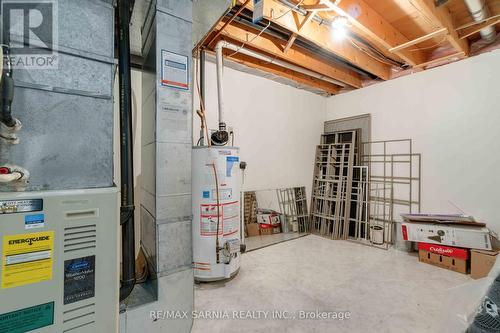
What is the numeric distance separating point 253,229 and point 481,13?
3.80 metres

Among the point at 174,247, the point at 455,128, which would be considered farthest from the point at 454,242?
the point at 174,247

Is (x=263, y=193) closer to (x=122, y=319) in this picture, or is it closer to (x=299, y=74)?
(x=299, y=74)

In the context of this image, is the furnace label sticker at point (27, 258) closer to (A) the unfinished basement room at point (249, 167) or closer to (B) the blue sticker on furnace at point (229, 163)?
(A) the unfinished basement room at point (249, 167)

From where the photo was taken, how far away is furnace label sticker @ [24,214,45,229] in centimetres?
95

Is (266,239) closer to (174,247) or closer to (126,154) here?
(174,247)

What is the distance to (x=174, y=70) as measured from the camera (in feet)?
5.38

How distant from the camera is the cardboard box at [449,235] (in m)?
2.69

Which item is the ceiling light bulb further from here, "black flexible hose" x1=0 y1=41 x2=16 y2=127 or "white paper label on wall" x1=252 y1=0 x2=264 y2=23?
"black flexible hose" x1=0 y1=41 x2=16 y2=127

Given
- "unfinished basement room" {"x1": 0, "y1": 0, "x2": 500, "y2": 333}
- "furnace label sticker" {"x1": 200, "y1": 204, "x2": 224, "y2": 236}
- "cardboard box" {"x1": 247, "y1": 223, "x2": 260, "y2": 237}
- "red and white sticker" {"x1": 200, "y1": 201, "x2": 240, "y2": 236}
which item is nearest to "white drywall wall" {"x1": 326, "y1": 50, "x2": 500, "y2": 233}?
"unfinished basement room" {"x1": 0, "y1": 0, "x2": 500, "y2": 333}

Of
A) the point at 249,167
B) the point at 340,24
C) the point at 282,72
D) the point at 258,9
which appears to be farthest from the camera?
the point at 282,72

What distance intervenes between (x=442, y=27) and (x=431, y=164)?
1878 mm

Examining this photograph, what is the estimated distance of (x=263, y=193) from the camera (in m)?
3.93

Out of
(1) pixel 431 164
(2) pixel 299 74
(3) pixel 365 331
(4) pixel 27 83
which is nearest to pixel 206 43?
(2) pixel 299 74

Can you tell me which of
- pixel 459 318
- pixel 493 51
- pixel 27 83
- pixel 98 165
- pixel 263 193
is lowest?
pixel 459 318
